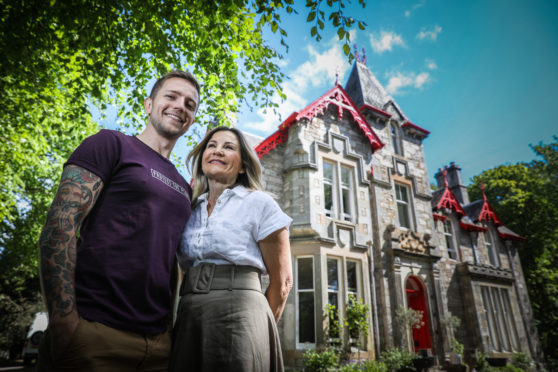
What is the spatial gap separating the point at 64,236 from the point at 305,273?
28.0ft

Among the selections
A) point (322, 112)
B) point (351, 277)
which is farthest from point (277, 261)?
point (322, 112)

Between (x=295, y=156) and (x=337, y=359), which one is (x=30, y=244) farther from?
(x=337, y=359)

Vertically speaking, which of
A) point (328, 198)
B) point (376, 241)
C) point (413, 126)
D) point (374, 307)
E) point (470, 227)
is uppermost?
point (413, 126)

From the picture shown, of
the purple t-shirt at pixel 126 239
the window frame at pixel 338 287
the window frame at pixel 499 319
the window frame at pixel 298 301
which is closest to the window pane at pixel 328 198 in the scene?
the window frame at pixel 338 287

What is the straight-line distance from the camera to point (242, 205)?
1.90 m

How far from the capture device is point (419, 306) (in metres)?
11.9

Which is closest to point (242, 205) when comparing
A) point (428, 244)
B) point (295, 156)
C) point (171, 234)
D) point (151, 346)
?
point (171, 234)

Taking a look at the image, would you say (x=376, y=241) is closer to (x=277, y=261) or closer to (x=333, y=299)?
(x=333, y=299)

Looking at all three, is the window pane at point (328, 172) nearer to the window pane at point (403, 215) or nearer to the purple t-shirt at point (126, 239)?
the window pane at point (403, 215)

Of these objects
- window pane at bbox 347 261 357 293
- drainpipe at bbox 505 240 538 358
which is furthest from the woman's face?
drainpipe at bbox 505 240 538 358

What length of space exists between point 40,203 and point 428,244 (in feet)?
50.9

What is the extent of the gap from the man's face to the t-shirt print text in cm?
33

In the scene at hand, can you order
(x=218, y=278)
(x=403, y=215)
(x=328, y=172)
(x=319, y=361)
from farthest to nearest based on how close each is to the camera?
(x=403, y=215), (x=328, y=172), (x=319, y=361), (x=218, y=278)

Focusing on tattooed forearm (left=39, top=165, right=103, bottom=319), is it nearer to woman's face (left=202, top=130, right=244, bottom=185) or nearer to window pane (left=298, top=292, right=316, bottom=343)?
woman's face (left=202, top=130, right=244, bottom=185)
